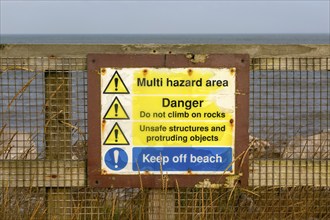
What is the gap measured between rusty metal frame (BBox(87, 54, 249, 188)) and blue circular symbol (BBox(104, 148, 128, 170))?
0.06 metres

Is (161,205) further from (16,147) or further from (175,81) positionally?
(16,147)

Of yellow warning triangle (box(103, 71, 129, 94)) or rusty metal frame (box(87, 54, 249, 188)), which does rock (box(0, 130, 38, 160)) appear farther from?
yellow warning triangle (box(103, 71, 129, 94))

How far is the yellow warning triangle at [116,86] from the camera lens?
398cm

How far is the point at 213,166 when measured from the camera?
4.01 m

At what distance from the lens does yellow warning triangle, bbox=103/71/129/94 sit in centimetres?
398

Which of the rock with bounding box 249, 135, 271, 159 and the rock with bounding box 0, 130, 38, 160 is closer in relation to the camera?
the rock with bounding box 0, 130, 38, 160

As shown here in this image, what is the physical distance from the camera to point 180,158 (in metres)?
3.99

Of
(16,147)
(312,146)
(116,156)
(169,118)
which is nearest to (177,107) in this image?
(169,118)

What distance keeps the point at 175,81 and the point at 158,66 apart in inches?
6.4

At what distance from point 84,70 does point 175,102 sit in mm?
703

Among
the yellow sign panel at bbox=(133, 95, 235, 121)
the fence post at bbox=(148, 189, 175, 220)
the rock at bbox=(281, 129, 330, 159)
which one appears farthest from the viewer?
the rock at bbox=(281, 129, 330, 159)

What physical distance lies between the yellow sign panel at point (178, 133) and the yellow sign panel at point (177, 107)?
0.17 feet

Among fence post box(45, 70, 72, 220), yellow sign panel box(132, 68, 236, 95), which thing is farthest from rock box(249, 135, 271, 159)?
fence post box(45, 70, 72, 220)

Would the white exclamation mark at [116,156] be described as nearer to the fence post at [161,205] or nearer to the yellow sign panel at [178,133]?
the yellow sign panel at [178,133]
